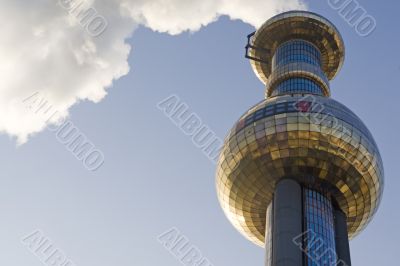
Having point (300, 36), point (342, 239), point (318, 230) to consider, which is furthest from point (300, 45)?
point (318, 230)

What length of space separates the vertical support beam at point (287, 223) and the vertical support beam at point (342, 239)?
183 inches

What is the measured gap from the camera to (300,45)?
68500 mm

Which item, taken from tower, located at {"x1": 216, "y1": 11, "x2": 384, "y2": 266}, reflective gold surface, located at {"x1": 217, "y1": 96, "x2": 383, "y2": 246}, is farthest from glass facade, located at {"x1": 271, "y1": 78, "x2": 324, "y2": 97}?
reflective gold surface, located at {"x1": 217, "y1": 96, "x2": 383, "y2": 246}

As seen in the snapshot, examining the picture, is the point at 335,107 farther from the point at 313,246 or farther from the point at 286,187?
the point at 313,246

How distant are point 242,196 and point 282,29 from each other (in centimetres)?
2967

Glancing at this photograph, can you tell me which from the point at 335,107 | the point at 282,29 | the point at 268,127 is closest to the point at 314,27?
the point at 282,29

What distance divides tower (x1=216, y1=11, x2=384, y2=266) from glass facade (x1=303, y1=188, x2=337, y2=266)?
0.27 ft

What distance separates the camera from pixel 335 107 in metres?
49.3

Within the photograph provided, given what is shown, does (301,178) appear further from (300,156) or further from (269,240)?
(269,240)

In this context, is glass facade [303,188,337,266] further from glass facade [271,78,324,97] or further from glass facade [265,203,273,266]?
glass facade [271,78,324,97]

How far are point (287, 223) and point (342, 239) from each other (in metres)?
6.54

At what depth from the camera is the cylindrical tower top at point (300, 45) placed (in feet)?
213

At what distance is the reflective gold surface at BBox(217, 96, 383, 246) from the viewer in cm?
4566

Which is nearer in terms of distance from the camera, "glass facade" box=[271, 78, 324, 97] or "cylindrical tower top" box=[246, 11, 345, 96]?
"glass facade" box=[271, 78, 324, 97]
